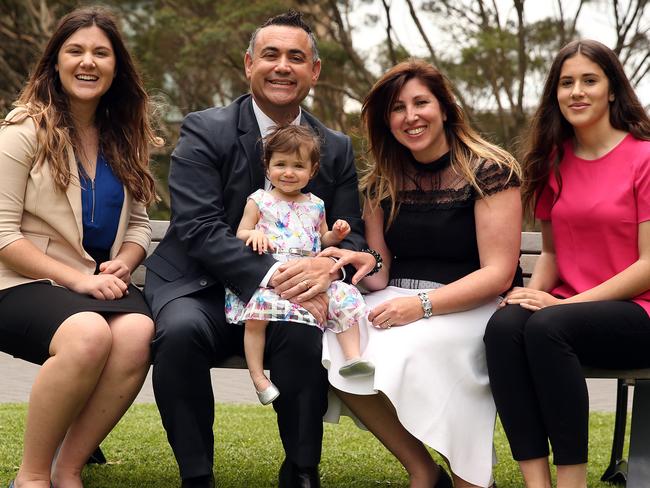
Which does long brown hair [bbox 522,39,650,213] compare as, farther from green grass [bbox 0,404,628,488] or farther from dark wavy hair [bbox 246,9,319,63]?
green grass [bbox 0,404,628,488]

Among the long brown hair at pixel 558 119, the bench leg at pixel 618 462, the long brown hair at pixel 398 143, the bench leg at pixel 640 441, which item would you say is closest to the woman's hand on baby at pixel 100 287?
the long brown hair at pixel 398 143

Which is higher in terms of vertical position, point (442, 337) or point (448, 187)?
point (448, 187)

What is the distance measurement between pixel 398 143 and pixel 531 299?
99 centimetres

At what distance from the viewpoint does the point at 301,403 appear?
12.1 ft

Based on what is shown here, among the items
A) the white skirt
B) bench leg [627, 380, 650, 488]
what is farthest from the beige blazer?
bench leg [627, 380, 650, 488]

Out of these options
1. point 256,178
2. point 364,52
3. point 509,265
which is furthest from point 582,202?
point 364,52

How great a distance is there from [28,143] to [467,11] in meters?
11.1

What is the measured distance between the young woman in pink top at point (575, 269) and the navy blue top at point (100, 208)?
5.39ft

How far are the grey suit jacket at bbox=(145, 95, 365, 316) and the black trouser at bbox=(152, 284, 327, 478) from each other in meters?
0.23

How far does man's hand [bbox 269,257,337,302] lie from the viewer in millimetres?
3762

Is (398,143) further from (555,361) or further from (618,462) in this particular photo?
(618,462)

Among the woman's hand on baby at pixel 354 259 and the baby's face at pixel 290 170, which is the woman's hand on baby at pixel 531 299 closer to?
the woman's hand on baby at pixel 354 259

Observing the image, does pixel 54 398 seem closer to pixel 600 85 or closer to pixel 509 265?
pixel 509 265

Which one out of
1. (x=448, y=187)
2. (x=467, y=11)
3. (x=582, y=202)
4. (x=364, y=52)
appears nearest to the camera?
(x=582, y=202)
